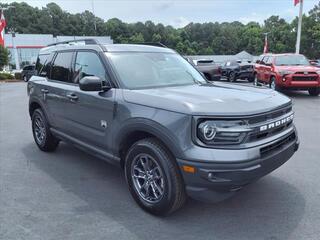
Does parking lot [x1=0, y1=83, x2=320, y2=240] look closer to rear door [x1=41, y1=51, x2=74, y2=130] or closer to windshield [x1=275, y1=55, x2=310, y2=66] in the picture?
rear door [x1=41, y1=51, x2=74, y2=130]

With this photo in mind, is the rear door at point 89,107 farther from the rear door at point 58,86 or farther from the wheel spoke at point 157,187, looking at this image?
the wheel spoke at point 157,187

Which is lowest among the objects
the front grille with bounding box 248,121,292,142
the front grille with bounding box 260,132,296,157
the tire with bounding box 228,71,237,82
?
the tire with bounding box 228,71,237,82

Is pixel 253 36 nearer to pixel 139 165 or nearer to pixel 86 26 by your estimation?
pixel 86 26

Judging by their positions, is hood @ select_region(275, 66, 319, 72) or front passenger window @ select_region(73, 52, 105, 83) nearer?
front passenger window @ select_region(73, 52, 105, 83)

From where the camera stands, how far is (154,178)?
3598 millimetres

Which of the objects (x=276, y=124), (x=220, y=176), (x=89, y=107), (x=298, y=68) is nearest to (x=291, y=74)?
(x=298, y=68)

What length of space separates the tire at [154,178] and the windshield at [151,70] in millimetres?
865

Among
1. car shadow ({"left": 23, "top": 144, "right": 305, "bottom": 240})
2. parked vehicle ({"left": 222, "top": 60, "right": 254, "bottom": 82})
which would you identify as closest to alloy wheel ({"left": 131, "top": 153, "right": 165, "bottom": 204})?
car shadow ({"left": 23, "top": 144, "right": 305, "bottom": 240})

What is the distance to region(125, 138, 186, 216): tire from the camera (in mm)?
3303

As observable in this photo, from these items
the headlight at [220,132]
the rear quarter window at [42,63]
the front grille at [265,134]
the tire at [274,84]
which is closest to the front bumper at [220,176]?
the front grille at [265,134]

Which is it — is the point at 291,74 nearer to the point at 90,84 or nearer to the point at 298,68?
the point at 298,68

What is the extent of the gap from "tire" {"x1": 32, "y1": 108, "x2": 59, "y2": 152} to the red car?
9.66 m

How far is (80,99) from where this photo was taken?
4.50 metres

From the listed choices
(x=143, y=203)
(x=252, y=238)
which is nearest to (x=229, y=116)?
(x=252, y=238)
